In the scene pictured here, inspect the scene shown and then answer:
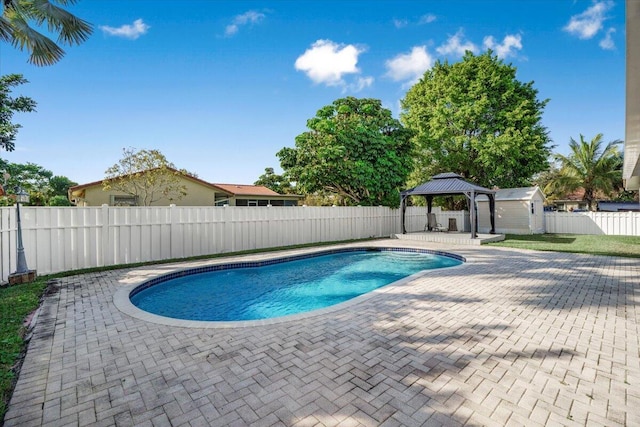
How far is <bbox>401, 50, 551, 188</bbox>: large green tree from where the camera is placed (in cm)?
1870

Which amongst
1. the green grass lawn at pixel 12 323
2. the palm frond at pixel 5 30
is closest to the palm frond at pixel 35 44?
the palm frond at pixel 5 30

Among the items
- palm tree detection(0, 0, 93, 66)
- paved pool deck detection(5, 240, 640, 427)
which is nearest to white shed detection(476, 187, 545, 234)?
paved pool deck detection(5, 240, 640, 427)

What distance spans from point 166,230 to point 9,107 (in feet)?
27.5

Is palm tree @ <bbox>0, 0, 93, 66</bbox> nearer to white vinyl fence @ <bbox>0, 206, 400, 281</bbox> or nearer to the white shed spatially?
white vinyl fence @ <bbox>0, 206, 400, 281</bbox>

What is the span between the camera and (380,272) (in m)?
9.03

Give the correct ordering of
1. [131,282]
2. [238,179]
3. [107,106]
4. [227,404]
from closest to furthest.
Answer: [227,404]
[131,282]
[107,106]
[238,179]

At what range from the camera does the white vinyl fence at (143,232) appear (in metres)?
6.86

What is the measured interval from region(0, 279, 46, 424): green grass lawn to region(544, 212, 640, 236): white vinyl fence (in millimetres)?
21950

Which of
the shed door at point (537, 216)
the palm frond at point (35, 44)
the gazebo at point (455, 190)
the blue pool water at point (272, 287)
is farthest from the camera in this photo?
the shed door at point (537, 216)

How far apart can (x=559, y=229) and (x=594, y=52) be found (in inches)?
370

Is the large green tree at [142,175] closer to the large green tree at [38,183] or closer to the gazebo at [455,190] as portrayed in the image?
the large green tree at [38,183]

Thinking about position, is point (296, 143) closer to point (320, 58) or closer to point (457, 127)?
point (320, 58)

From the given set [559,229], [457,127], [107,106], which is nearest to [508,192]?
[559,229]

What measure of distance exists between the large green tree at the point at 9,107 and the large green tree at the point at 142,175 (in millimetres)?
3959
